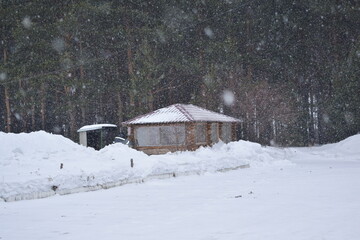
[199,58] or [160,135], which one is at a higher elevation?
[199,58]

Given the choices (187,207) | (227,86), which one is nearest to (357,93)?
(227,86)

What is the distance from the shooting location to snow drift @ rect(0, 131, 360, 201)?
40.1ft

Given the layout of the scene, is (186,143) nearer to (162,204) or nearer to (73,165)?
(73,165)

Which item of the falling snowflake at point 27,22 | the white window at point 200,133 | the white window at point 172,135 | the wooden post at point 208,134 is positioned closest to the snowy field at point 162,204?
the white window at point 172,135

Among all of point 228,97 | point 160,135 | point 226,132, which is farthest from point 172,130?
point 228,97

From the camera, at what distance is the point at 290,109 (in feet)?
128

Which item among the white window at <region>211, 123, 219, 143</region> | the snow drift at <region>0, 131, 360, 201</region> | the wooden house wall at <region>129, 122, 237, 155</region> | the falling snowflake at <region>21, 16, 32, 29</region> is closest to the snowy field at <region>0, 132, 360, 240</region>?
the snow drift at <region>0, 131, 360, 201</region>

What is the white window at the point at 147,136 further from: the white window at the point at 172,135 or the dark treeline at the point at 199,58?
the dark treeline at the point at 199,58

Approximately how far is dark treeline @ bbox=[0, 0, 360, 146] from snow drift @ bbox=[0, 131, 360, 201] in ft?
53.9

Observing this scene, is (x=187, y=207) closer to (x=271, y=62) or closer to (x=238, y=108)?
(x=238, y=108)

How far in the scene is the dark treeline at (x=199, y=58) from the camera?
3775cm

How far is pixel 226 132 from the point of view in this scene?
1351 inches

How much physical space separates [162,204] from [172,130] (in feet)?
62.1

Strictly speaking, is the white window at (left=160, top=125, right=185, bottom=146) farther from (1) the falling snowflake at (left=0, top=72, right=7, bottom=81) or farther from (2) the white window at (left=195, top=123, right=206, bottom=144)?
(1) the falling snowflake at (left=0, top=72, right=7, bottom=81)
